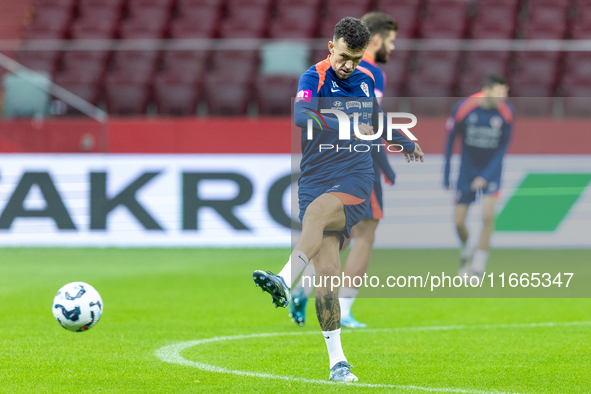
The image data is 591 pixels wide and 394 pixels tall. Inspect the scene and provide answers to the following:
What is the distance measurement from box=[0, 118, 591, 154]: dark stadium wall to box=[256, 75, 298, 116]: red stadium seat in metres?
0.28

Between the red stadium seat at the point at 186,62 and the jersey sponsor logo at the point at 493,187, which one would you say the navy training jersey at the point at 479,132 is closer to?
the jersey sponsor logo at the point at 493,187

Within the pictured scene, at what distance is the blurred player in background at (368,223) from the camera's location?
683cm

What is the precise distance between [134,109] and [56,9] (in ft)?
12.2

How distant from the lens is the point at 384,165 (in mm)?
6887

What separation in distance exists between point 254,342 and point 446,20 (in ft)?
33.9

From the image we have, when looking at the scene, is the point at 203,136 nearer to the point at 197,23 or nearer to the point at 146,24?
the point at 197,23

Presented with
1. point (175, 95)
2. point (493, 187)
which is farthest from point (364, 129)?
point (175, 95)

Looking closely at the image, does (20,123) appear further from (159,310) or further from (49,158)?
(159,310)

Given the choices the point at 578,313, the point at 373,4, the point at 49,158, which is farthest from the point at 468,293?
the point at 373,4

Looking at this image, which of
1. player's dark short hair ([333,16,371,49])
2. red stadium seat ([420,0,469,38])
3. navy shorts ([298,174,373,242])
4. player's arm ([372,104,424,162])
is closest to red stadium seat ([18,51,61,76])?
red stadium seat ([420,0,469,38])

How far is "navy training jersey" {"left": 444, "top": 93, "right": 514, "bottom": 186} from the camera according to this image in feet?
Answer: 34.6

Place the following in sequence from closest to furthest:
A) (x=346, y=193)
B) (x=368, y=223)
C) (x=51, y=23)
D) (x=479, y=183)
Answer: (x=346, y=193) < (x=368, y=223) < (x=479, y=183) < (x=51, y=23)

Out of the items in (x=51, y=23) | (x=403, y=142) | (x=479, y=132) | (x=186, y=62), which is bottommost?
(x=479, y=132)

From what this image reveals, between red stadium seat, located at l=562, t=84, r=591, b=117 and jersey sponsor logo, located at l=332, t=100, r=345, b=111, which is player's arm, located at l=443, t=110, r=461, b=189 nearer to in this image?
red stadium seat, located at l=562, t=84, r=591, b=117
